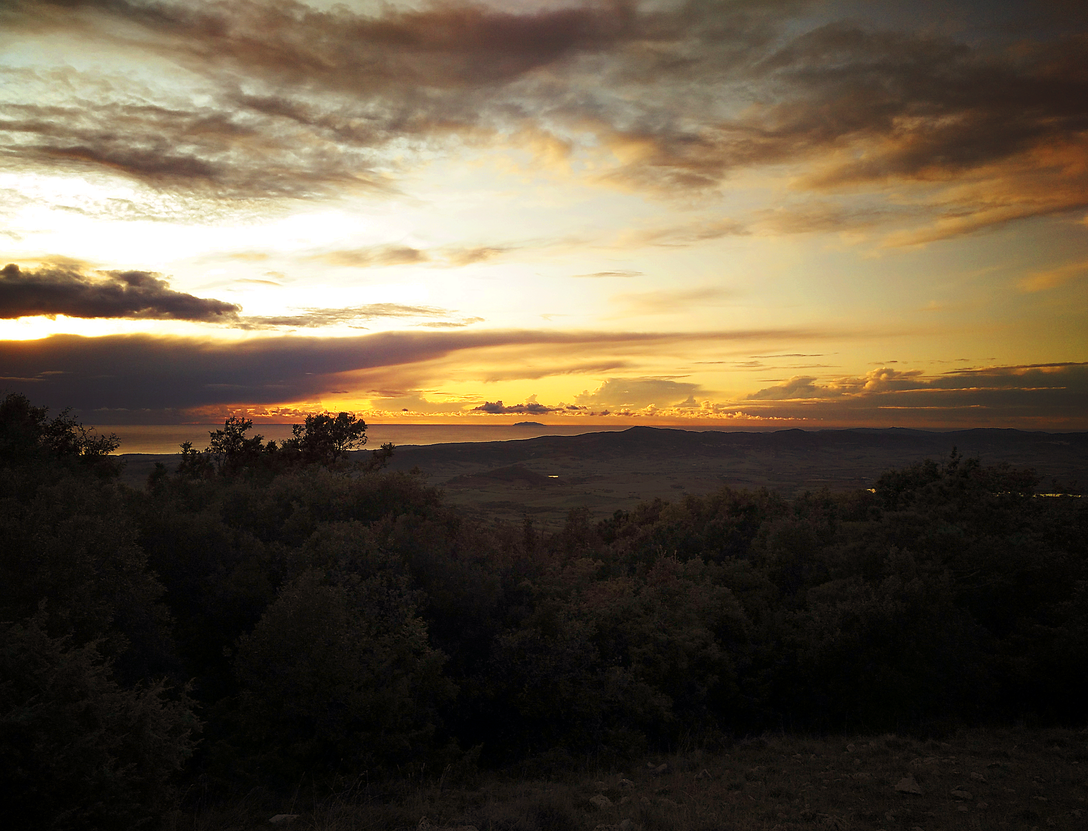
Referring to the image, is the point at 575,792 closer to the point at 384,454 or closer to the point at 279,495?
the point at 279,495

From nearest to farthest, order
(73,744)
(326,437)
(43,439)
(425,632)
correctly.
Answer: (73,744), (425,632), (43,439), (326,437)

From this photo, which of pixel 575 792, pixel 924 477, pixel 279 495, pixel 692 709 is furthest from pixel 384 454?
pixel 924 477

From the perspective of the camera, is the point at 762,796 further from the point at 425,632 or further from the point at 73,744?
the point at 73,744

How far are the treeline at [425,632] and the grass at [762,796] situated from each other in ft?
4.54

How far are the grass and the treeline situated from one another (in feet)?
4.54

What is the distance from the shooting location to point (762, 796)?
1249cm

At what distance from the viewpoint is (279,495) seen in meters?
22.1

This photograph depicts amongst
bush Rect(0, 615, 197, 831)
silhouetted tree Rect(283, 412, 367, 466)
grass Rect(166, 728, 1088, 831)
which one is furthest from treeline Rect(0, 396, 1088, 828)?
silhouetted tree Rect(283, 412, 367, 466)

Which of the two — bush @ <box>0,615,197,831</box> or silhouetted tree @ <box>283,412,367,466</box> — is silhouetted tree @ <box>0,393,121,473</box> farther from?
bush @ <box>0,615,197,831</box>

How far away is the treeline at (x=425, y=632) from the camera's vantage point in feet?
32.6

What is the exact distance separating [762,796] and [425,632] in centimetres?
815

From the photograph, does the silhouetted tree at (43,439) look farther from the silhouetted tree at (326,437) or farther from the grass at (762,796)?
the grass at (762,796)

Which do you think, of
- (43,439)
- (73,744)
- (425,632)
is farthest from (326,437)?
(73,744)

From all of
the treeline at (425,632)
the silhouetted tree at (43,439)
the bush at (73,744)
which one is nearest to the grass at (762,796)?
the bush at (73,744)
